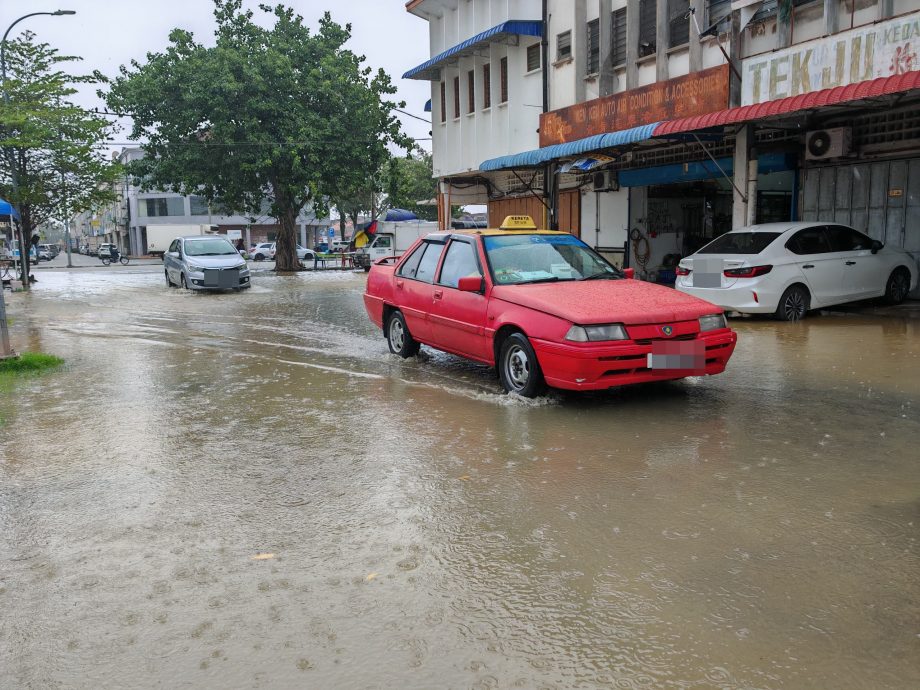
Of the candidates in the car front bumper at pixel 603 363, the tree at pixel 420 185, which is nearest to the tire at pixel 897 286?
the car front bumper at pixel 603 363

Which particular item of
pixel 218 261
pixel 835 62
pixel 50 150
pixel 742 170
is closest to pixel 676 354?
pixel 835 62

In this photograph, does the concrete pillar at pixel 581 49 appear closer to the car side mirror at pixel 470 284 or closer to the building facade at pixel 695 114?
the building facade at pixel 695 114

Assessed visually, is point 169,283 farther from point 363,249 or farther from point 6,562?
point 6,562

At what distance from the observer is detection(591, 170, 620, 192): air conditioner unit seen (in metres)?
20.4

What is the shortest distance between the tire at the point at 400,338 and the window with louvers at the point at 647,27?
10991 millimetres

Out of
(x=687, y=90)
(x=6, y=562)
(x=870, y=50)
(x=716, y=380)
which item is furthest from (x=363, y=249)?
(x=6, y=562)

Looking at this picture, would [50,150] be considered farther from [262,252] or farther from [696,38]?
[262,252]

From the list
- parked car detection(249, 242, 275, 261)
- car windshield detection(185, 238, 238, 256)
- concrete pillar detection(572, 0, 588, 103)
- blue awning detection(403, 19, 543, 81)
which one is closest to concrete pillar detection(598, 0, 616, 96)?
concrete pillar detection(572, 0, 588, 103)

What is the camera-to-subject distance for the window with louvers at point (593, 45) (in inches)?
760

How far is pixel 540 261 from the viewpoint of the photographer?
26.0 ft

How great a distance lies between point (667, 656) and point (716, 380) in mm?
5388

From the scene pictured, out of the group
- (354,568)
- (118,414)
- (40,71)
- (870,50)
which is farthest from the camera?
(40,71)

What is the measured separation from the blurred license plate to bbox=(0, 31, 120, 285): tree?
23.0m

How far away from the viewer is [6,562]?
3.82 metres
